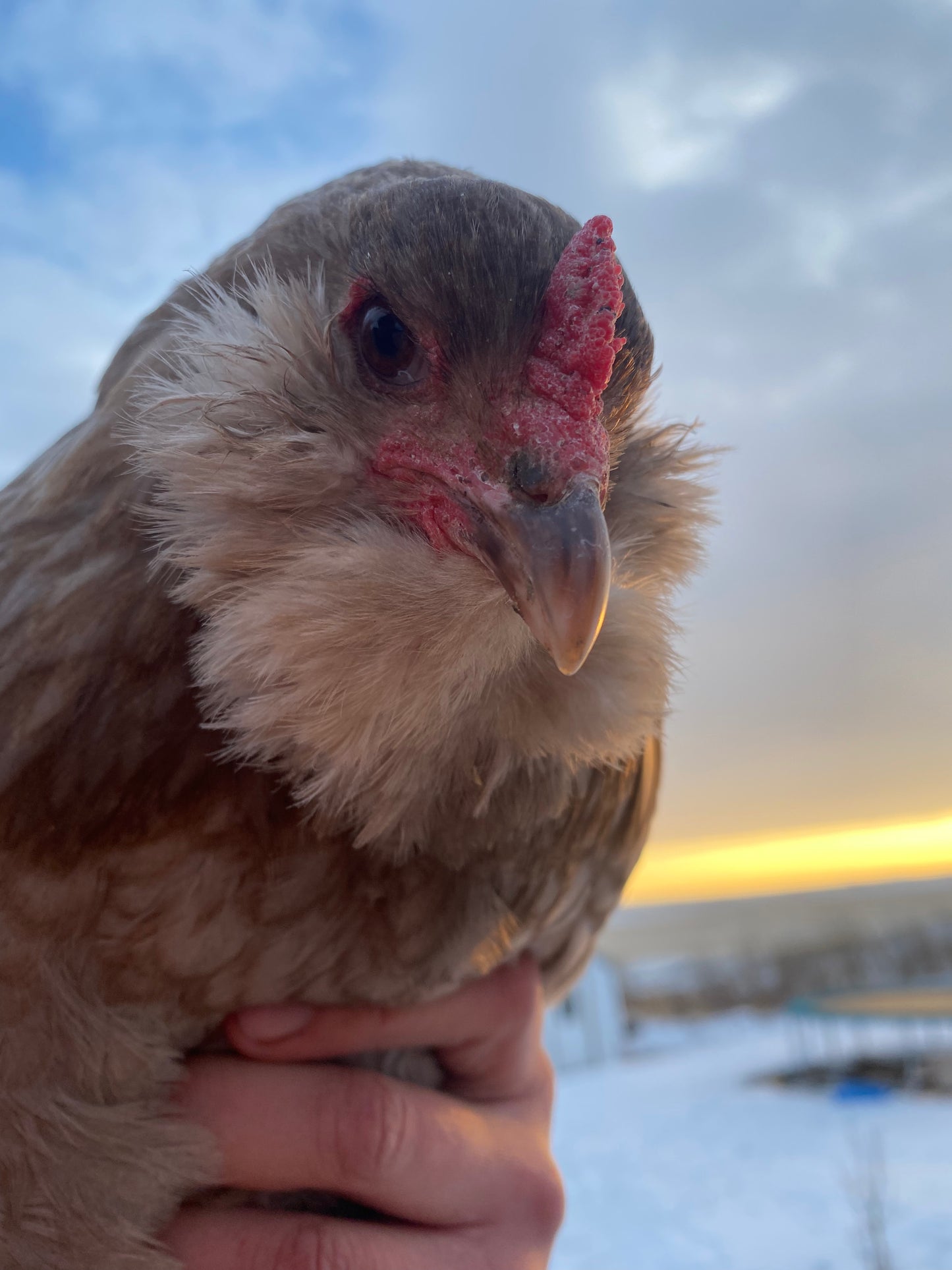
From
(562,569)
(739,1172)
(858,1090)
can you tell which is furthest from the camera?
(858,1090)

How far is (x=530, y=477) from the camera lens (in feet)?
2.81

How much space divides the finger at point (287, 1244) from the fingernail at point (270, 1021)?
0.67 ft

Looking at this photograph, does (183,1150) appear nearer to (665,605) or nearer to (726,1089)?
(665,605)

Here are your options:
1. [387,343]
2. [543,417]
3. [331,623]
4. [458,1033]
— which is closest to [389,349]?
[387,343]

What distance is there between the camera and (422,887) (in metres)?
1.03

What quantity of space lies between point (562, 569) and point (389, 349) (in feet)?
1.10

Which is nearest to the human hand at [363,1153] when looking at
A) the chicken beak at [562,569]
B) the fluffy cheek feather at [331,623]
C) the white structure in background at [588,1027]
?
the fluffy cheek feather at [331,623]

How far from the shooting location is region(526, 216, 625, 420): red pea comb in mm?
889

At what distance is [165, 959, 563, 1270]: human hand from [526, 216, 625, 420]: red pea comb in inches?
30.0

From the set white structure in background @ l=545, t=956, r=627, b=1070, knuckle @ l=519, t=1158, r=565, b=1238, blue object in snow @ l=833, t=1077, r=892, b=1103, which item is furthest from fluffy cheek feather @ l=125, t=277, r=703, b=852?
white structure in background @ l=545, t=956, r=627, b=1070

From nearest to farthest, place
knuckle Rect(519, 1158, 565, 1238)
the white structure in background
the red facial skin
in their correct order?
1. the red facial skin
2. knuckle Rect(519, 1158, 565, 1238)
3. the white structure in background

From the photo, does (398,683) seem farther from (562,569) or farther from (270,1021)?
(270,1021)

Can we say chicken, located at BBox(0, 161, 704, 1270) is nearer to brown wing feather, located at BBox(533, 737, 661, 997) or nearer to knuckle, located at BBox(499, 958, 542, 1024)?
brown wing feather, located at BBox(533, 737, 661, 997)

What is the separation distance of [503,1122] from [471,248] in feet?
3.66
